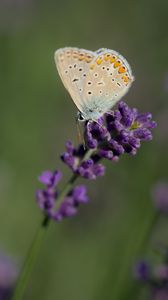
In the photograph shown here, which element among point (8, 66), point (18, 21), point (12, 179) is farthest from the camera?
point (18, 21)

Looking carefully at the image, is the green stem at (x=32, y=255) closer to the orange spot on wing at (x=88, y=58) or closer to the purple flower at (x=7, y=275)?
the orange spot on wing at (x=88, y=58)

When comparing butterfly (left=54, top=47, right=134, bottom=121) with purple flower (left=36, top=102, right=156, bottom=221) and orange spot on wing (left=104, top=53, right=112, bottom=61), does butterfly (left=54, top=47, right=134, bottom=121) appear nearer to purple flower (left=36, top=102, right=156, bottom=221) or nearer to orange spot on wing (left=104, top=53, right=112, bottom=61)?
orange spot on wing (left=104, top=53, right=112, bottom=61)

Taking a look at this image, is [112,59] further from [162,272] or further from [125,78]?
[162,272]

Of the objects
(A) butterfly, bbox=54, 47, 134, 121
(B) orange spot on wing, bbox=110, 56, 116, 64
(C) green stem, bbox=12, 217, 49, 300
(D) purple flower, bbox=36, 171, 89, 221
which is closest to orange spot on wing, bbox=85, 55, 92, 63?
(A) butterfly, bbox=54, 47, 134, 121

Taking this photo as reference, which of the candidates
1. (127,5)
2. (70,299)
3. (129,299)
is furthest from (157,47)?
(129,299)

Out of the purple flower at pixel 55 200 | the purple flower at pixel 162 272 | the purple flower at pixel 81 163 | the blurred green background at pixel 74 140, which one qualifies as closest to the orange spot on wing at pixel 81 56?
the purple flower at pixel 81 163

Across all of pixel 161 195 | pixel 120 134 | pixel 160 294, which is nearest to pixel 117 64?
pixel 120 134

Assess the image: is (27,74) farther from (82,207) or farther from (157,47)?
(82,207)
